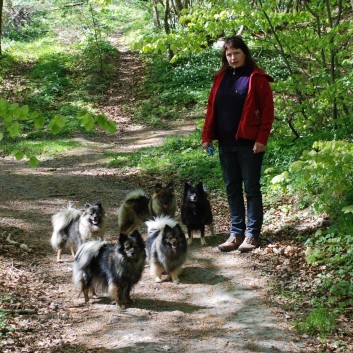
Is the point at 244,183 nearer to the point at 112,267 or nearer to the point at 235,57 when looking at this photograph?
the point at 235,57

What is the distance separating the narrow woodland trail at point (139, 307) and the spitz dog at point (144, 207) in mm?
316

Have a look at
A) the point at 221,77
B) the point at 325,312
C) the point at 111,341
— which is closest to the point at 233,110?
the point at 221,77

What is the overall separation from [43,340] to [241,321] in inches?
72.4

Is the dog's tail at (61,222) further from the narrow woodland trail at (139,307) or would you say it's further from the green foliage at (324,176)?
the green foliage at (324,176)

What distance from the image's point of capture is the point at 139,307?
203 inches

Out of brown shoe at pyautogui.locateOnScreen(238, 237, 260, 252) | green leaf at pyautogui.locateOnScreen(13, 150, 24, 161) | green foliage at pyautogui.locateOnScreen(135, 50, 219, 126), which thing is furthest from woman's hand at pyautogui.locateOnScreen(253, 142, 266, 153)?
green foliage at pyautogui.locateOnScreen(135, 50, 219, 126)

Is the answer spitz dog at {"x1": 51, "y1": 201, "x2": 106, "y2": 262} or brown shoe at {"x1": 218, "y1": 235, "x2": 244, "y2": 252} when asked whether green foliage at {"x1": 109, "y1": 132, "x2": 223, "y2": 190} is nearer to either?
brown shoe at {"x1": 218, "y1": 235, "x2": 244, "y2": 252}

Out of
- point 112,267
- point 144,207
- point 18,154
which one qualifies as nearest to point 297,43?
point 144,207

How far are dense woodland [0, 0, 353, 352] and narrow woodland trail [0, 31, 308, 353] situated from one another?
0.48 meters

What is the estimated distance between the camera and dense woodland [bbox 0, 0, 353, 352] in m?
5.08

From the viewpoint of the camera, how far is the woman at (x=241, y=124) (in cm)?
569

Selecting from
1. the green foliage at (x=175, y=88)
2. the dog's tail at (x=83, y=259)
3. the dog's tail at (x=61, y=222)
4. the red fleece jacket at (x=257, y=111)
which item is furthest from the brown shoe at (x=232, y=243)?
the green foliage at (x=175, y=88)

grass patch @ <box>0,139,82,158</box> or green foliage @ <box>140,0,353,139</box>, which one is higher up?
green foliage @ <box>140,0,353,139</box>

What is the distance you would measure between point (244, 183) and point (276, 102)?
153 inches
